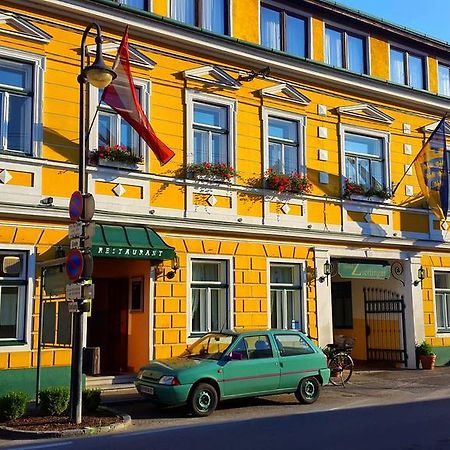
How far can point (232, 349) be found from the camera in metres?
12.9

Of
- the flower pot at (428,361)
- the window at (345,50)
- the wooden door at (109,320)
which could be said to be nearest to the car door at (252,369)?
the wooden door at (109,320)

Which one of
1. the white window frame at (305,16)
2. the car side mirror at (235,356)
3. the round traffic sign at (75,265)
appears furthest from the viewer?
the white window frame at (305,16)

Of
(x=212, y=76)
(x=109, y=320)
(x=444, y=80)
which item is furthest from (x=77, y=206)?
(x=444, y=80)

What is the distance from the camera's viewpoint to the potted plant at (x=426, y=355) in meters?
20.5

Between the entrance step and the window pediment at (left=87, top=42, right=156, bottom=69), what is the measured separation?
764cm

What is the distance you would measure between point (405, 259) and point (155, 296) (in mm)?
9257

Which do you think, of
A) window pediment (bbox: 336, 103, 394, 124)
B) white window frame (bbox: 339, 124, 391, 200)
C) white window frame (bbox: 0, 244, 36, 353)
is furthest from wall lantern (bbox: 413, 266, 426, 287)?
Answer: white window frame (bbox: 0, 244, 36, 353)

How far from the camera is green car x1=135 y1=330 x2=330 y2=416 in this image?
12.1 m

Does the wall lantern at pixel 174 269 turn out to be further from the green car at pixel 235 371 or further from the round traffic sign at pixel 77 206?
the round traffic sign at pixel 77 206

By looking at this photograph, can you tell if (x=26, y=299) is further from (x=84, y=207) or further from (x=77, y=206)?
(x=84, y=207)

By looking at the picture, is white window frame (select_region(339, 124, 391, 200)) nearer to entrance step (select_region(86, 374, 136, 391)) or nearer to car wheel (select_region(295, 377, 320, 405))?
car wheel (select_region(295, 377, 320, 405))

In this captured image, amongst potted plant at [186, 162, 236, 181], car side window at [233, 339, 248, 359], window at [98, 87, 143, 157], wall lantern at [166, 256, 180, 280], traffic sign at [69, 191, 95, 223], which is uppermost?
window at [98, 87, 143, 157]

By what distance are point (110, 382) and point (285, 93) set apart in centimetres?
946

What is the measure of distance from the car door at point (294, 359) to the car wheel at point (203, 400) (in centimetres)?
170
